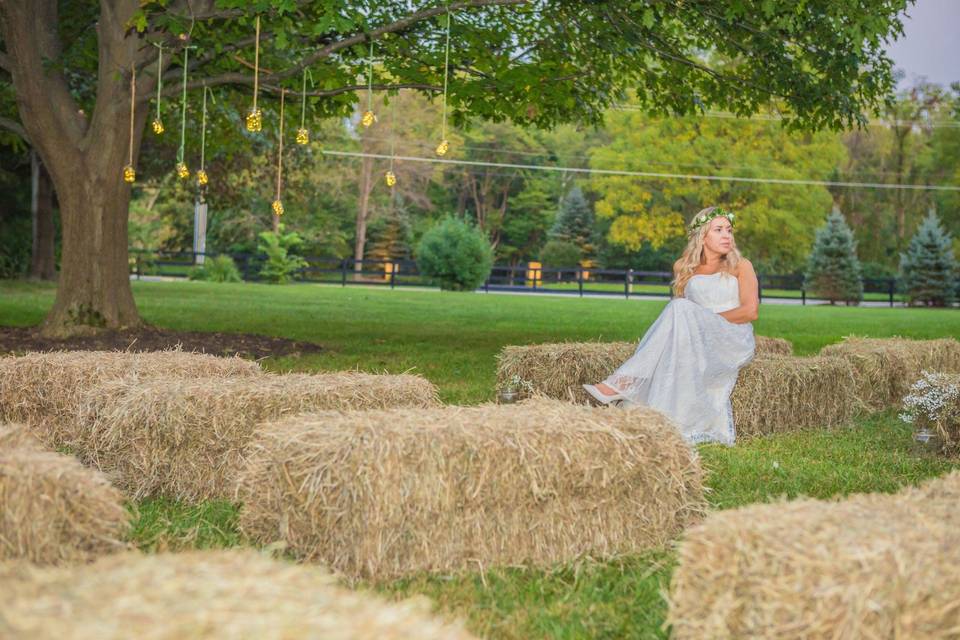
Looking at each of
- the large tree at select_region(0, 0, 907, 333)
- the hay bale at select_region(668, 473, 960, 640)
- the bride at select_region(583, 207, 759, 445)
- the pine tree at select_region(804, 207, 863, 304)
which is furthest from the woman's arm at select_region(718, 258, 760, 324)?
the pine tree at select_region(804, 207, 863, 304)

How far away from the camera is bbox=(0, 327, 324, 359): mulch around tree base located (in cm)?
1227

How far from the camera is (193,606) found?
242 cm

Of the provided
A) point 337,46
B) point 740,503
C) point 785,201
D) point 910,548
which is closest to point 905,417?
point 740,503

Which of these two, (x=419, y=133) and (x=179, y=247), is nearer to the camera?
(x=179, y=247)

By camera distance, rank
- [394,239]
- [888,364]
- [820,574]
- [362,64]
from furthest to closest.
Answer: [394,239]
[362,64]
[888,364]
[820,574]

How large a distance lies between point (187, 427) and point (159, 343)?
22.6 feet

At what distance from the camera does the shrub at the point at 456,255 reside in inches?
1542

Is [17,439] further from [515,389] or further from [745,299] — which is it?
[745,299]

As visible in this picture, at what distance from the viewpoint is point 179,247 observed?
52.3m

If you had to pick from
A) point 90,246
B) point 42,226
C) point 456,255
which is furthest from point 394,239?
point 90,246

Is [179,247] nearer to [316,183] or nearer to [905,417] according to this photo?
[316,183]

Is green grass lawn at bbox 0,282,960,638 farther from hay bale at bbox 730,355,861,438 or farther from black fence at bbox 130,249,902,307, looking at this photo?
black fence at bbox 130,249,902,307

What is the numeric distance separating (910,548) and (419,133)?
53670 millimetres

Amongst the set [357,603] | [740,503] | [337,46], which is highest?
[337,46]
